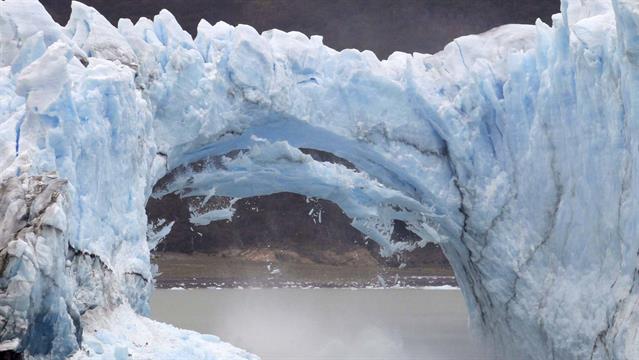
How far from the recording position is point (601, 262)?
10156 mm

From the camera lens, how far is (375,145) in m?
11.7

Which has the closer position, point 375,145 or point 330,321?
point 375,145

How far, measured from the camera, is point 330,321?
2116 centimetres

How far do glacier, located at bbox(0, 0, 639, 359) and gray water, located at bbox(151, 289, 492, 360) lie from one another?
2.09 metres

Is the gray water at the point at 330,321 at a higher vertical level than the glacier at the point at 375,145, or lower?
lower

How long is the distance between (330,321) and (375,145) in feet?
32.8

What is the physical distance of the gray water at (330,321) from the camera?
1616 cm

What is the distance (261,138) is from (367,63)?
4.67 ft

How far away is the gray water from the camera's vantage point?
16.2m

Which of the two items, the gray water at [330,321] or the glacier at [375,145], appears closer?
the glacier at [375,145]

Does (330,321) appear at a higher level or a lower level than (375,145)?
lower

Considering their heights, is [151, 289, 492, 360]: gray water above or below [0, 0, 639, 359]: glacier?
below

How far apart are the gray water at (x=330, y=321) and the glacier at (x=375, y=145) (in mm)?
2086

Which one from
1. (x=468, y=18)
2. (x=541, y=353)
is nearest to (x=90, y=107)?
(x=541, y=353)
